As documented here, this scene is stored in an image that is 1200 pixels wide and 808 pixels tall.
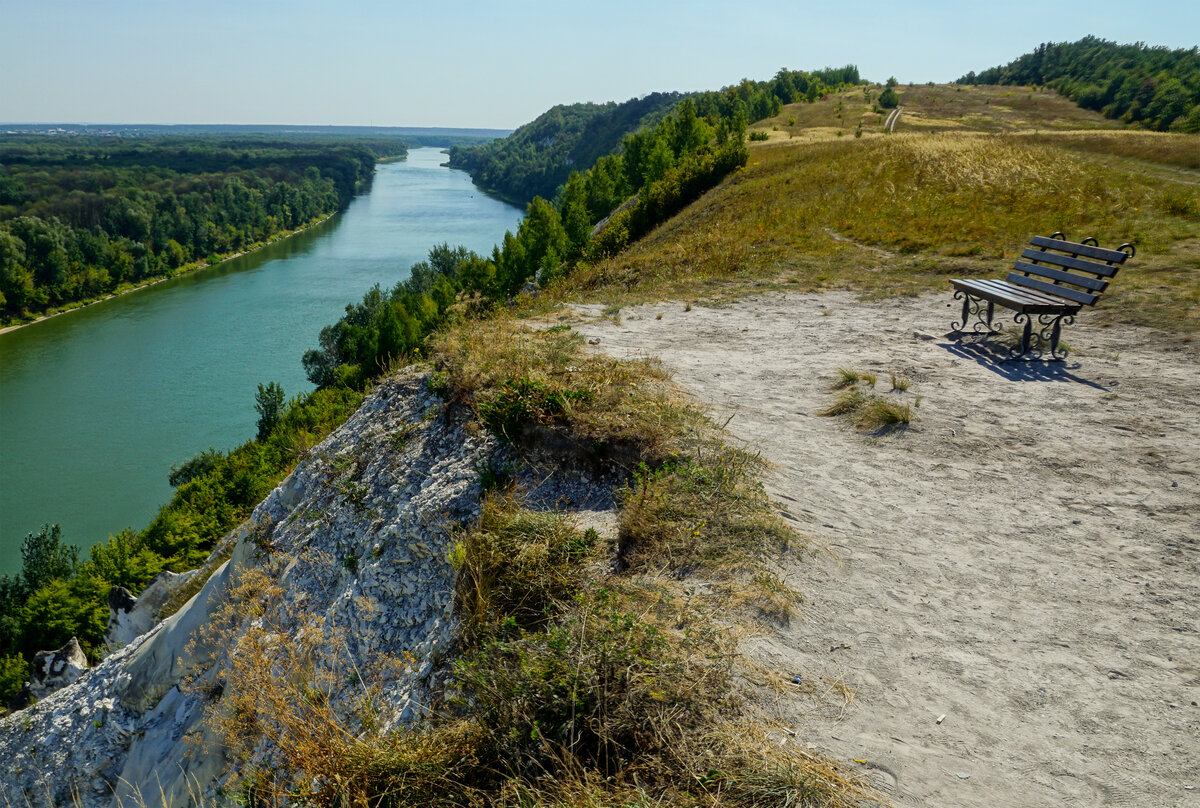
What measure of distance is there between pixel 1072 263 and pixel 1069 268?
0.14m

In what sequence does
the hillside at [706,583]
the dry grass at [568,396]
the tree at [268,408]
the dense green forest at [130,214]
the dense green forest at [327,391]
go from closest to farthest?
the hillside at [706,583]
the dry grass at [568,396]
the dense green forest at [327,391]
the tree at [268,408]
the dense green forest at [130,214]

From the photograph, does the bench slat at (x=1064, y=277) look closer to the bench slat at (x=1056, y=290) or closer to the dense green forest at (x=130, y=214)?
the bench slat at (x=1056, y=290)

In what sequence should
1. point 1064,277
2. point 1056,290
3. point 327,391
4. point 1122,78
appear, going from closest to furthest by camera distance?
1. point 1056,290
2. point 1064,277
3. point 327,391
4. point 1122,78

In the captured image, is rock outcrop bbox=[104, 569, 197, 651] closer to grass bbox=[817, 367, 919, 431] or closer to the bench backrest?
grass bbox=[817, 367, 919, 431]

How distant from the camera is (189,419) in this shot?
44.7m

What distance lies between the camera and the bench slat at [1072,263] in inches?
378

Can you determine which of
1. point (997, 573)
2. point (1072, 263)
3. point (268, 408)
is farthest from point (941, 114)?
point (997, 573)

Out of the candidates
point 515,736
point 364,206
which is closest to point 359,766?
point 515,736

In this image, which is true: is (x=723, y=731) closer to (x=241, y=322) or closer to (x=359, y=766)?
(x=359, y=766)

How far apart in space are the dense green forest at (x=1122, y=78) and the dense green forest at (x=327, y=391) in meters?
37.5

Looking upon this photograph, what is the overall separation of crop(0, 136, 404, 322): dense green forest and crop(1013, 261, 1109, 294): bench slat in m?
88.9

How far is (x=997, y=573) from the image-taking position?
16.8 feet

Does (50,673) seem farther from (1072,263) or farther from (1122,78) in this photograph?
(1122,78)

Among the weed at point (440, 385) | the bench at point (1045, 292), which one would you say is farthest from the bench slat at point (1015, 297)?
the weed at point (440, 385)
